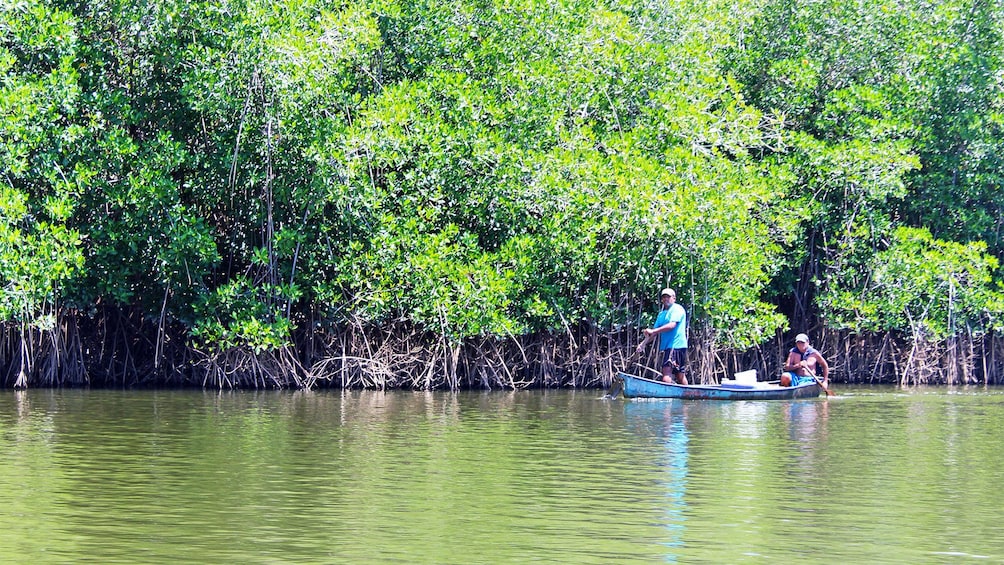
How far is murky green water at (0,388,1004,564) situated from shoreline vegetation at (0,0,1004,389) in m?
3.62

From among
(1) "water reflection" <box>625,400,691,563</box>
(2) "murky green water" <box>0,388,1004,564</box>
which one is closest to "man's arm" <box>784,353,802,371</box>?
(1) "water reflection" <box>625,400,691,563</box>

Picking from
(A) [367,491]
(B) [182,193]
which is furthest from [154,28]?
(A) [367,491]

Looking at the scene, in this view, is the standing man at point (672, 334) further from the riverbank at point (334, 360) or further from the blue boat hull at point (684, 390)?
the riverbank at point (334, 360)

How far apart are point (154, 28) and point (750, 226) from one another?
31.6 ft

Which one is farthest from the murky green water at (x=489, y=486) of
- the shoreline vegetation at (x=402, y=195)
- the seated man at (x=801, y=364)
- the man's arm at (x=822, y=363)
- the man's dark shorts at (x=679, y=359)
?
the shoreline vegetation at (x=402, y=195)

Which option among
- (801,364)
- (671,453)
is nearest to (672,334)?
(801,364)

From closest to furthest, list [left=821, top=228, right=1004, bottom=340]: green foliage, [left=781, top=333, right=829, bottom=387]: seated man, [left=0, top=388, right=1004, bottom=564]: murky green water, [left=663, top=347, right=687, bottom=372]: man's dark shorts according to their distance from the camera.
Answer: [left=0, top=388, right=1004, bottom=564]: murky green water → [left=663, top=347, right=687, bottom=372]: man's dark shorts → [left=781, top=333, right=829, bottom=387]: seated man → [left=821, top=228, right=1004, bottom=340]: green foliage

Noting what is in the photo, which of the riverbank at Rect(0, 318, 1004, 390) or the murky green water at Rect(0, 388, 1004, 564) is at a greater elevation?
the riverbank at Rect(0, 318, 1004, 390)

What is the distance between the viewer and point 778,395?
64.0 feet

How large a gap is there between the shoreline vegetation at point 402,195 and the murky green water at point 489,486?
143 inches

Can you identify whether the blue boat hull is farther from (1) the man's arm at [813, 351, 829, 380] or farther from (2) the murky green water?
(2) the murky green water

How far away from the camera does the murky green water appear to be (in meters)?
7.70

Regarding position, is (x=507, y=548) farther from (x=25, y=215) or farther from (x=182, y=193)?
(x=182, y=193)

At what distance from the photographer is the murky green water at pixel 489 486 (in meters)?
7.70
